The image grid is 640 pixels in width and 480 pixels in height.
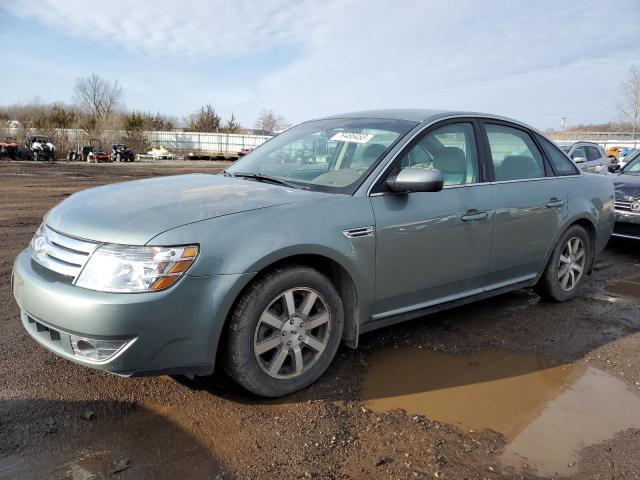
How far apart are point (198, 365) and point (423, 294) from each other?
163 cm

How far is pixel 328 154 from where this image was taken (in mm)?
3742

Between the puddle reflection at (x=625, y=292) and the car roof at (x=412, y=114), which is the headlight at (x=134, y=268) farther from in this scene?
the puddle reflection at (x=625, y=292)

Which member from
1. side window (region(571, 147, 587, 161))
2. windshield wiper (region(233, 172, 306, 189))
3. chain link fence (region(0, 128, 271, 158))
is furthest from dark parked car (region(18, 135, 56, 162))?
windshield wiper (region(233, 172, 306, 189))

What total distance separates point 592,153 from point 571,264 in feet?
36.7

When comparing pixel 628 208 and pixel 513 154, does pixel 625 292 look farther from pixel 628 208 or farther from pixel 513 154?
pixel 513 154

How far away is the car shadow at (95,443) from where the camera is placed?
229 centimetres

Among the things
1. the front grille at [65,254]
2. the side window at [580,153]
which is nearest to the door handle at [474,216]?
the front grille at [65,254]

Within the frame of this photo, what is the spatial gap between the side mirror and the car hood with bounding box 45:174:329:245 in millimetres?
507

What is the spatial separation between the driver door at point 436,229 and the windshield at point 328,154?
195 mm

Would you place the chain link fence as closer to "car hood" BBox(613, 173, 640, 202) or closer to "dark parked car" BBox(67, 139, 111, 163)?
"dark parked car" BBox(67, 139, 111, 163)

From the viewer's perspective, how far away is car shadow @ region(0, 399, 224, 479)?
2.29m

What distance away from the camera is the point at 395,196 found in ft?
10.8

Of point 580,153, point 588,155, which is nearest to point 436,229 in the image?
point 580,153

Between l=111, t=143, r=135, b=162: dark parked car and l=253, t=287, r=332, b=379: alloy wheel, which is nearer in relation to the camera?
l=253, t=287, r=332, b=379: alloy wheel
